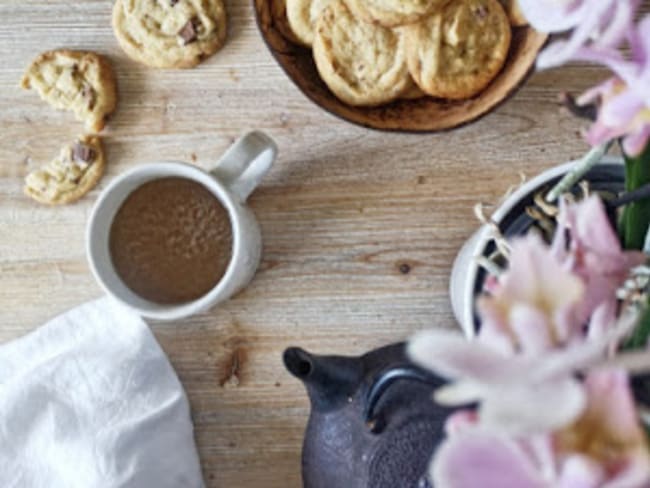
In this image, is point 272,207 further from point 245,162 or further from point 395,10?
point 395,10

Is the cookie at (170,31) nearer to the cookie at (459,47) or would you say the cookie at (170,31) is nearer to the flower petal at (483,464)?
the cookie at (459,47)

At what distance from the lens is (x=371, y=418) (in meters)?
0.74

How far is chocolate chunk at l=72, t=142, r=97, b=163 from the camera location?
3.21 ft

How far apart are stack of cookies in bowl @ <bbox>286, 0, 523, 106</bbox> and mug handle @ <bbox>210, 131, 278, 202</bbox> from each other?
0.28 feet

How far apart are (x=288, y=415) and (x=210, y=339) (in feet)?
0.38

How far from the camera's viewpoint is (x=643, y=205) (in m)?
0.60

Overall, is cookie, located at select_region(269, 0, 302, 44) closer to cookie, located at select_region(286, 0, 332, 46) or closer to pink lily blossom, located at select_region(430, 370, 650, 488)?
cookie, located at select_region(286, 0, 332, 46)

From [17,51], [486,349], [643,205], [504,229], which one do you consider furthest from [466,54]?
[486,349]

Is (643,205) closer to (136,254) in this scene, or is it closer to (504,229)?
(504,229)

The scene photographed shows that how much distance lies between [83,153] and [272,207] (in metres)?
0.20

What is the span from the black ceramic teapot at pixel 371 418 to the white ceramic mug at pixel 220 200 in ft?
0.53

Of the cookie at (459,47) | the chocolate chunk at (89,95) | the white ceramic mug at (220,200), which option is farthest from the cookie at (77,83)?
the cookie at (459,47)

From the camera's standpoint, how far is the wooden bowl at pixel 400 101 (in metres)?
0.86

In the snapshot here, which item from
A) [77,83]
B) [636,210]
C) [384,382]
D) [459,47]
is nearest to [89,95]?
[77,83]
